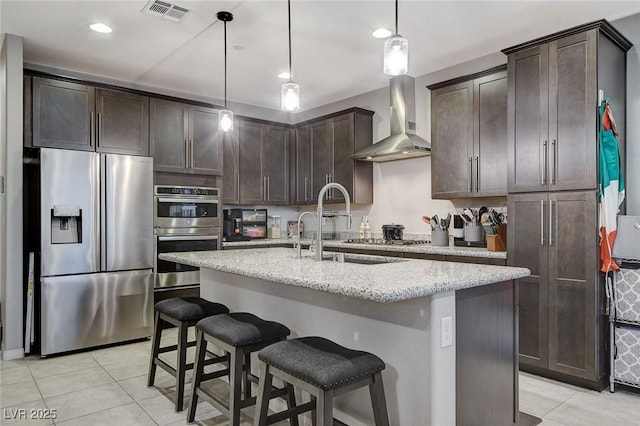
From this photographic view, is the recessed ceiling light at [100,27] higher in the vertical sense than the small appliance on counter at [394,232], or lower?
higher

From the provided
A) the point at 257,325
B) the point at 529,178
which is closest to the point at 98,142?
the point at 257,325

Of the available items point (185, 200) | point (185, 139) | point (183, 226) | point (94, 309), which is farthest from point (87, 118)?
point (94, 309)

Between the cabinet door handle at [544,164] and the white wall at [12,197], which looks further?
the white wall at [12,197]

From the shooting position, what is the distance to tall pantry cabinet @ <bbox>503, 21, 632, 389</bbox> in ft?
9.87

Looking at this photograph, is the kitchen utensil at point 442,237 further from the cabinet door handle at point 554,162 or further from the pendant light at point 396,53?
the pendant light at point 396,53

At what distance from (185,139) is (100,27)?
1.54 m

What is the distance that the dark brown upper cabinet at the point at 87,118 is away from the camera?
3.87 m

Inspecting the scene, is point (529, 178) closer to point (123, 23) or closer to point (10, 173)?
point (123, 23)

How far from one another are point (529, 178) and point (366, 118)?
2.33 m

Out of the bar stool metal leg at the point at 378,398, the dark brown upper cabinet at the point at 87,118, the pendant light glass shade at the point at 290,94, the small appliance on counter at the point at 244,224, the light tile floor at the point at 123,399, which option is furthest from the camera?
the small appliance on counter at the point at 244,224

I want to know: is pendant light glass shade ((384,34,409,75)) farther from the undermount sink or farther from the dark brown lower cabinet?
the dark brown lower cabinet

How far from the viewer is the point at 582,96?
Result: 3.06m

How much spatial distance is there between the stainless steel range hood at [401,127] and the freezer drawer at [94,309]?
2718mm

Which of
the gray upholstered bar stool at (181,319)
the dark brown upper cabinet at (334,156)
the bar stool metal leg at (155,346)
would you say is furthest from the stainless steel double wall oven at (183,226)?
the gray upholstered bar stool at (181,319)
